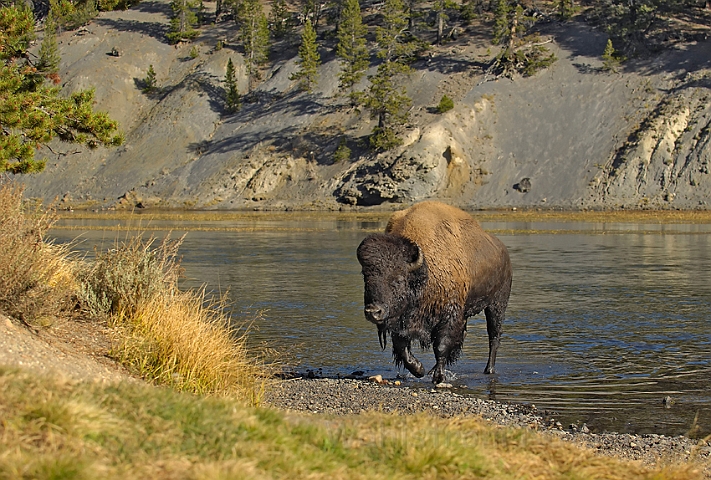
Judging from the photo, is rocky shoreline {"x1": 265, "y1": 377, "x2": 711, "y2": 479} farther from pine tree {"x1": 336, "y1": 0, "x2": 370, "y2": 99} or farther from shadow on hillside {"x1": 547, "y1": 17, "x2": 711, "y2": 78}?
shadow on hillside {"x1": 547, "y1": 17, "x2": 711, "y2": 78}

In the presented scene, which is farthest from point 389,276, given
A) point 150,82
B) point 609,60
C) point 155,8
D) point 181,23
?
point 155,8

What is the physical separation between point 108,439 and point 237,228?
43374 millimetres

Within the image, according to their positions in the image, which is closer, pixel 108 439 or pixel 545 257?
pixel 108 439

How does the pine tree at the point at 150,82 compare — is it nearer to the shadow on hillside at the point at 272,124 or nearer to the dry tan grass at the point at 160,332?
the shadow on hillside at the point at 272,124

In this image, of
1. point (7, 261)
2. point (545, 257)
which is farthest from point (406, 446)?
point (545, 257)

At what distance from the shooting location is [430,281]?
10.9m

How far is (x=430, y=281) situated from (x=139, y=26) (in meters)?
110

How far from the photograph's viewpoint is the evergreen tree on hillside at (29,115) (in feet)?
49.5

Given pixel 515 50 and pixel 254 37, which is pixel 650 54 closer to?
pixel 515 50

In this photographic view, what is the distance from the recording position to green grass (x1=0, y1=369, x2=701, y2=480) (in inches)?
183

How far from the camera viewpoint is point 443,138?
7250cm

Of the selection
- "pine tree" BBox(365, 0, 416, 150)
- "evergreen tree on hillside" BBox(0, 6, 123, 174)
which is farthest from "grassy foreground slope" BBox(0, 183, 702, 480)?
"pine tree" BBox(365, 0, 416, 150)

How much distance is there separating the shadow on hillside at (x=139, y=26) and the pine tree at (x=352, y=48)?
110 ft

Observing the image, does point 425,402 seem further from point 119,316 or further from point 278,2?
point 278,2
